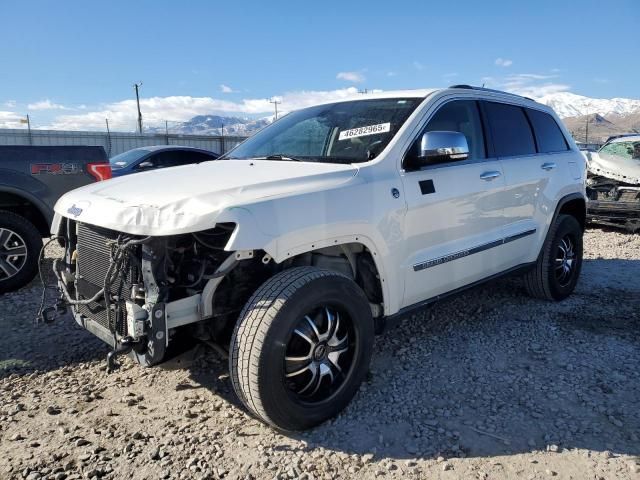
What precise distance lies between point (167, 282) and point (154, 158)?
7.59 meters

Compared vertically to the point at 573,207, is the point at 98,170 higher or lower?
higher

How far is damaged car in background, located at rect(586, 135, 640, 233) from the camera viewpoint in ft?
28.4

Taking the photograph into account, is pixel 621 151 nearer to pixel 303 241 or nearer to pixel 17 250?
pixel 303 241

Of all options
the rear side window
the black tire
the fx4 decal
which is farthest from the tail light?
the black tire

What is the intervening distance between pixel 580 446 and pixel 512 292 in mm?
2662

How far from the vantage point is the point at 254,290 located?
115 inches

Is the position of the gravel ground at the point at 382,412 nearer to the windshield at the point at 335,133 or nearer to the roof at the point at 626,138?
the windshield at the point at 335,133

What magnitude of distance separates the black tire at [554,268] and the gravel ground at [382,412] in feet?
1.64

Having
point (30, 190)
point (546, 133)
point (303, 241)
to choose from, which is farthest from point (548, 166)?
point (30, 190)

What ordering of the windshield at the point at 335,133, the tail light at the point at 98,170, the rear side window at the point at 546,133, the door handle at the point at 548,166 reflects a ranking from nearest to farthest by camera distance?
the windshield at the point at 335,133, the door handle at the point at 548,166, the rear side window at the point at 546,133, the tail light at the point at 98,170

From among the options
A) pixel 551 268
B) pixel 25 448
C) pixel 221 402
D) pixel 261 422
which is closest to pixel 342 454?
pixel 261 422

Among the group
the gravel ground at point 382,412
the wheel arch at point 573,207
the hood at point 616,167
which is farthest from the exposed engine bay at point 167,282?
the hood at point 616,167

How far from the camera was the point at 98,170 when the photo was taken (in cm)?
549

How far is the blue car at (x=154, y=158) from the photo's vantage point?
925cm
